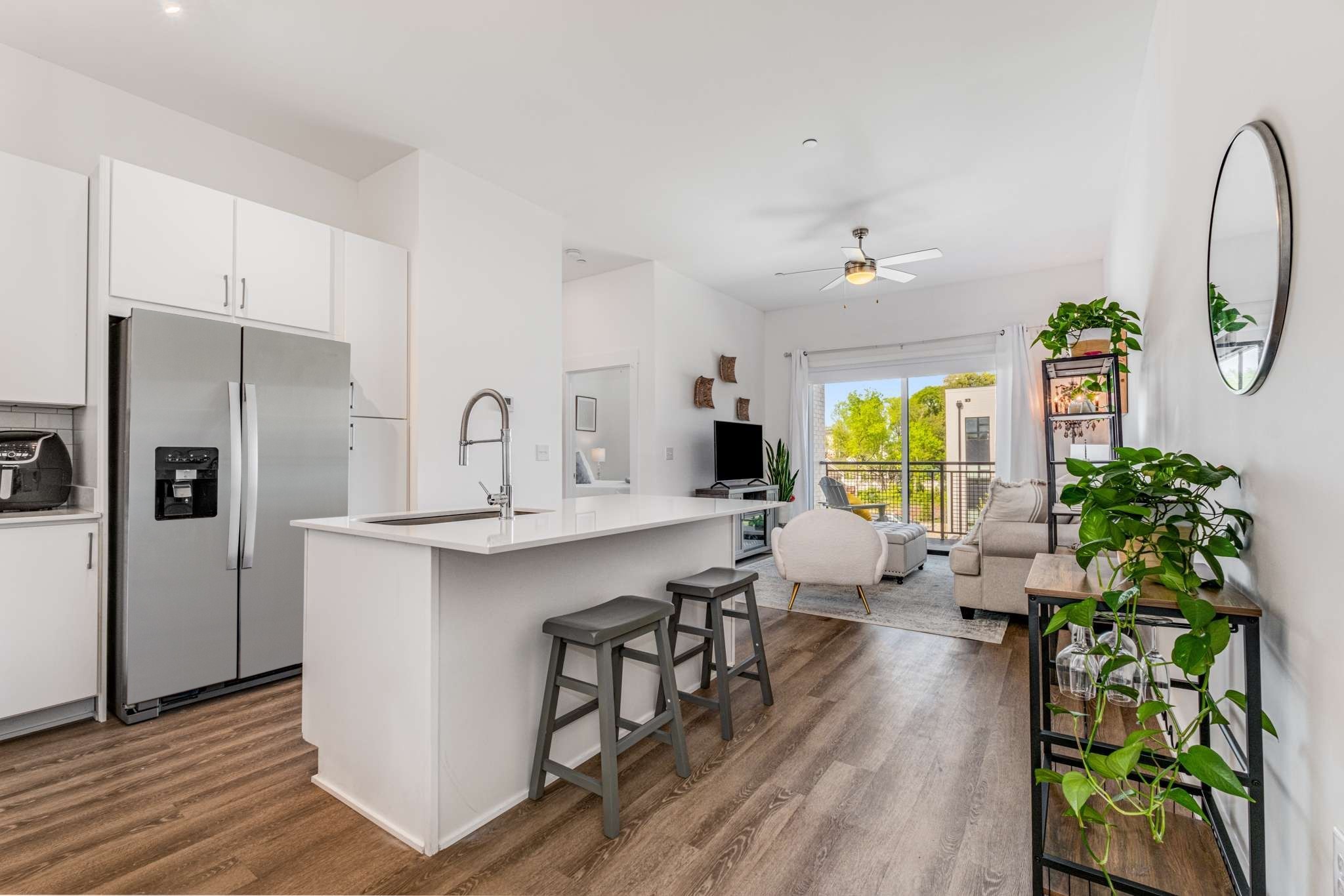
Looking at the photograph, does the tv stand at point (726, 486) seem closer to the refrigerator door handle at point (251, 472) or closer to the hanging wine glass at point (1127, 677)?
the refrigerator door handle at point (251, 472)

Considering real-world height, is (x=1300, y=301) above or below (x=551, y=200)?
below

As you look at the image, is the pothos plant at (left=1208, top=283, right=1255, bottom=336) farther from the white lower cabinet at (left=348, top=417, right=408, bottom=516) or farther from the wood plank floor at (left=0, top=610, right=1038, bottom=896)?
the white lower cabinet at (left=348, top=417, right=408, bottom=516)

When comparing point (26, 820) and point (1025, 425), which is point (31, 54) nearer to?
point (26, 820)

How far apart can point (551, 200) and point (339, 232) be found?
1488mm

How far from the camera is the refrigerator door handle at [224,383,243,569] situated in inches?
109

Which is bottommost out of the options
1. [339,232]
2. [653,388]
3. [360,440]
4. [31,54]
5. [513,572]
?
[513,572]

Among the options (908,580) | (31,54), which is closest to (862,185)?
(908,580)

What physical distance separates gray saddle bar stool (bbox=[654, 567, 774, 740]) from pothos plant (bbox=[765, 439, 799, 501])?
4.42 metres

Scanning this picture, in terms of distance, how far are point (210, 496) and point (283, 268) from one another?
46.8 inches

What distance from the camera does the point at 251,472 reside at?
9.29 feet

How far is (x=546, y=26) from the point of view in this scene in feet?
8.59

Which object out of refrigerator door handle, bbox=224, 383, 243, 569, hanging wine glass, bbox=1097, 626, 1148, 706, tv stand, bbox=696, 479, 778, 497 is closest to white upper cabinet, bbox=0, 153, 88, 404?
refrigerator door handle, bbox=224, 383, 243, 569

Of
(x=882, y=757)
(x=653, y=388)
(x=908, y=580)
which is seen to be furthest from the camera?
(x=653, y=388)

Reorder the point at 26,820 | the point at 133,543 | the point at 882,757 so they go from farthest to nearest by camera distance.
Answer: the point at 133,543
the point at 882,757
the point at 26,820
